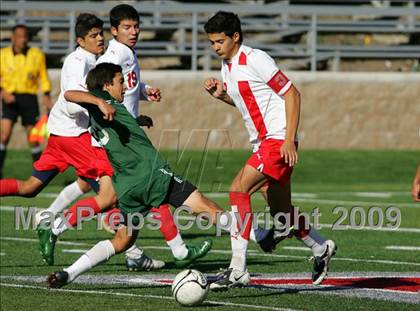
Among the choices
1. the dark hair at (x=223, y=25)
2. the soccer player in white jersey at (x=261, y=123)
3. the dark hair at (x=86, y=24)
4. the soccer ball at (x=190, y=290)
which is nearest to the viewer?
the soccer ball at (x=190, y=290)

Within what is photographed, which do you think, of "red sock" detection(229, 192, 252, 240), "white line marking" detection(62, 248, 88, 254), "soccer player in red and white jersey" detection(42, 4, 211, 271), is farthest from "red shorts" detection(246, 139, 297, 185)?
"white line marking" detection(62, 248, 88, 254)

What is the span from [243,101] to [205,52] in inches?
638

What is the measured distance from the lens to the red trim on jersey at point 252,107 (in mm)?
9633

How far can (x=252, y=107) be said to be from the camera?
381 inches

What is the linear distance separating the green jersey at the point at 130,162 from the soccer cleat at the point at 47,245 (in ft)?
5.63

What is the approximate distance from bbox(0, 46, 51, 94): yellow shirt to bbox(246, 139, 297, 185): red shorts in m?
11.1

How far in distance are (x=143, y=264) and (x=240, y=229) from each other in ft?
5.74

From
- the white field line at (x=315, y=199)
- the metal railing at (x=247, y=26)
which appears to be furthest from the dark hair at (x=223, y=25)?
the metal railing at (x=247, y=26)

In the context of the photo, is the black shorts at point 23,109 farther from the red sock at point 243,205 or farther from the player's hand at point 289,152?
the player's hand at point 289,152

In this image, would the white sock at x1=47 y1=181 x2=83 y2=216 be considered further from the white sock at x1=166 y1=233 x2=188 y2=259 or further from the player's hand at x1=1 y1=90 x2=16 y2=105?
the player's hand at x1=1 y1=90 x2=16 y2=105

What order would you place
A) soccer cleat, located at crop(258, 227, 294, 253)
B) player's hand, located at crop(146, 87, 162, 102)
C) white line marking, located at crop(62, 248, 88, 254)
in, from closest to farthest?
1. soccer cleat, located at crop(258, 227, 294, 253)
2. player's hand, located at crop(146, 87, 162, 102)
3. white line marking, located at crop(62, 248, 88, 254)

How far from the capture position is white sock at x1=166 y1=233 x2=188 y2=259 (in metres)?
10.3

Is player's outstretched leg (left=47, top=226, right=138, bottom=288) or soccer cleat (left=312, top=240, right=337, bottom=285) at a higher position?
player's outstretched leg (left=47, top=226, right=138, bottom=288)

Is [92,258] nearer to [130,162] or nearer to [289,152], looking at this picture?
[130,162]
